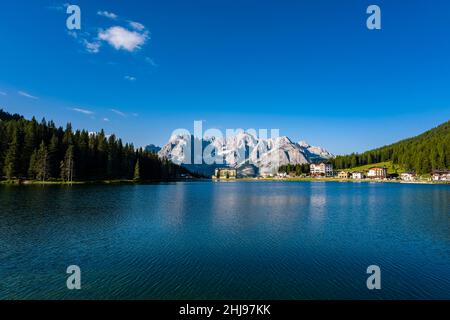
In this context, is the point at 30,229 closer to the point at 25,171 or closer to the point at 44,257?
the point at 44,257

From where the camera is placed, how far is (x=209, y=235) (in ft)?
120

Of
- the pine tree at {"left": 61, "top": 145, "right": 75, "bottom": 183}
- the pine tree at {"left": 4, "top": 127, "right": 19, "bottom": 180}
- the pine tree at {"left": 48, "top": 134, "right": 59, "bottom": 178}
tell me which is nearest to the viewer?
the pine tree at {"left": 4, "top": 127, "right": 19, "bottom": 180}

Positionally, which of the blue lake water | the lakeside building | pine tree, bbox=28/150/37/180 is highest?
pine tree, bbox=28/150/37/180

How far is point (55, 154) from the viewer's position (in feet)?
460

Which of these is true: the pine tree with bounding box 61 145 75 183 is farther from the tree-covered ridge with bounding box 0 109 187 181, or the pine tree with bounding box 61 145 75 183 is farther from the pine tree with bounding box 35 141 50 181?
the pine tree with bounding box 35 141 50 181

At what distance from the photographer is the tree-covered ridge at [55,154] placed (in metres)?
129

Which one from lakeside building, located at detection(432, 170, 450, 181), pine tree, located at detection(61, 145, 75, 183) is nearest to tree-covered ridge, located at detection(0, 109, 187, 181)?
pine tree, located at detection(61, 145, 75, 183)

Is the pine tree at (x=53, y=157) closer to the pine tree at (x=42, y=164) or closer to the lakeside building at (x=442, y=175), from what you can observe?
the pine tree at (x=42, y=164)

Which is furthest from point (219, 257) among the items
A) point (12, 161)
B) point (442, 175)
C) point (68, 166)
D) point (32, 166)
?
point (442, 175)

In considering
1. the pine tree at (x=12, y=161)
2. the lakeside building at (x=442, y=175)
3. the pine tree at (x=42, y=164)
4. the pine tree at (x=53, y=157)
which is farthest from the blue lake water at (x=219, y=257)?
the lakeside building at (x=442, y=175)

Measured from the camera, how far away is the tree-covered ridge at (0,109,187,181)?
5069 inches

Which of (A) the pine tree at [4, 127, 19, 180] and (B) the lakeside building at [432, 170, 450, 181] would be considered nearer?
(A) the pine tree at [4, 127, 19, 180]

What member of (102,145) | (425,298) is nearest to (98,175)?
(102,145)
